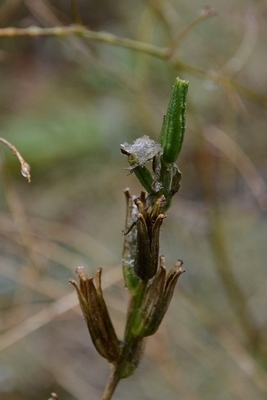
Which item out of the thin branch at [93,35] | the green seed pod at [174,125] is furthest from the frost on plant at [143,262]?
the thin branch at [93,35]

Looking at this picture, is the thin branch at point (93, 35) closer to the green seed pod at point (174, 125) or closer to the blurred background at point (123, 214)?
the blurred background at point (123, 214)

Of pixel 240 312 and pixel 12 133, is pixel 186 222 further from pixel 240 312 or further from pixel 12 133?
pixel 12 133

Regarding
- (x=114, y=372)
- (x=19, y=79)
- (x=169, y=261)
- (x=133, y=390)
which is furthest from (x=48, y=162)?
(x=114, y=372)

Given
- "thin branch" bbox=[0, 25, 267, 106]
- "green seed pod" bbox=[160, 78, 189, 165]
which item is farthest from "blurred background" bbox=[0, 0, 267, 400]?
"green seed pod" bbox=[160, 78, 189, 165]

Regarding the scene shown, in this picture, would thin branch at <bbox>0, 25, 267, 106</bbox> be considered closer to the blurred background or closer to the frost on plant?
the blurred background

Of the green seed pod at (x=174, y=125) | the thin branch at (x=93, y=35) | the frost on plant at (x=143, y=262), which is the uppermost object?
the thin branch at (x=93, y=35)

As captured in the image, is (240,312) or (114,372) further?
(240,312)
